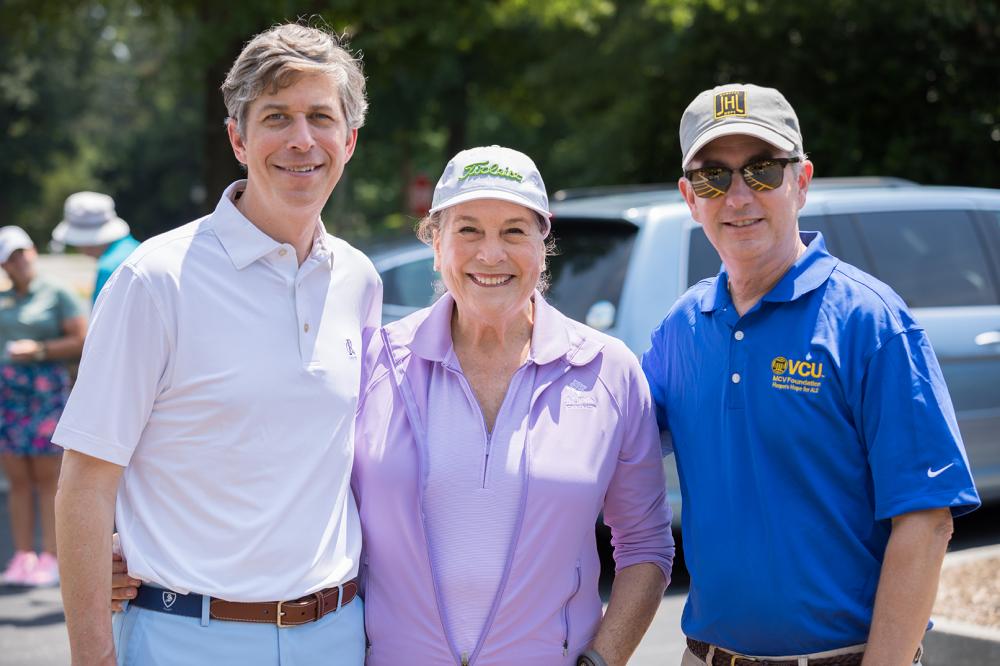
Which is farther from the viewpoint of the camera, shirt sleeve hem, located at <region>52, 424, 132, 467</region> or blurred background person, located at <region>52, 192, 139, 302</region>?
blurred background person, located at <region>52, 192, 139, 302</region>

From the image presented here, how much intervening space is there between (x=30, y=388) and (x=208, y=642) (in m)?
5.48

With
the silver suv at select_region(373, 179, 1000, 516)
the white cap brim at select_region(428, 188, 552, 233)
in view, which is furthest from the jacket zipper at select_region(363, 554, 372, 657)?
the silver suv at select_region(373, 179, 1000, 516)

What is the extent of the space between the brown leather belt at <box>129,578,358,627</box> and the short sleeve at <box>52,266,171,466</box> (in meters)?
0.32

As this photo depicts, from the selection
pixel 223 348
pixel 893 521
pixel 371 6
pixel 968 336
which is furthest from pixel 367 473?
pixel 371 6

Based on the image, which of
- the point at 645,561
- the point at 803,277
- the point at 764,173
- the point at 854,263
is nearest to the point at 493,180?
the point at 764,173

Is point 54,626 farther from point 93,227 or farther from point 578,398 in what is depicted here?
point 578,398

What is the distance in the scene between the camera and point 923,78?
14.3 metres

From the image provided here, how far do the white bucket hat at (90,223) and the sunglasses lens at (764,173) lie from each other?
5288mm

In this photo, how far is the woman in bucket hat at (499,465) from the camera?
277 cm

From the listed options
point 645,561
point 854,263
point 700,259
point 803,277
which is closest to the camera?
point 803,277

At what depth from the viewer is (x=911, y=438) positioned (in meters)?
2.55

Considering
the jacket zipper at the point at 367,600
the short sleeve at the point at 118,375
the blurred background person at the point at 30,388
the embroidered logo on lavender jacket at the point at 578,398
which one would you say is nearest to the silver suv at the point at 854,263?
the blurred background person at the point at 30,388

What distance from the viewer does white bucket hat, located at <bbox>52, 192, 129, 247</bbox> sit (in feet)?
23.8

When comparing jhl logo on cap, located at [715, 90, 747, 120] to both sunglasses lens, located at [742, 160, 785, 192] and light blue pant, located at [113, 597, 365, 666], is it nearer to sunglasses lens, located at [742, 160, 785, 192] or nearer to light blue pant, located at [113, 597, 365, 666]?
sunglasses lens, located at [742, 160, 785, 192]
